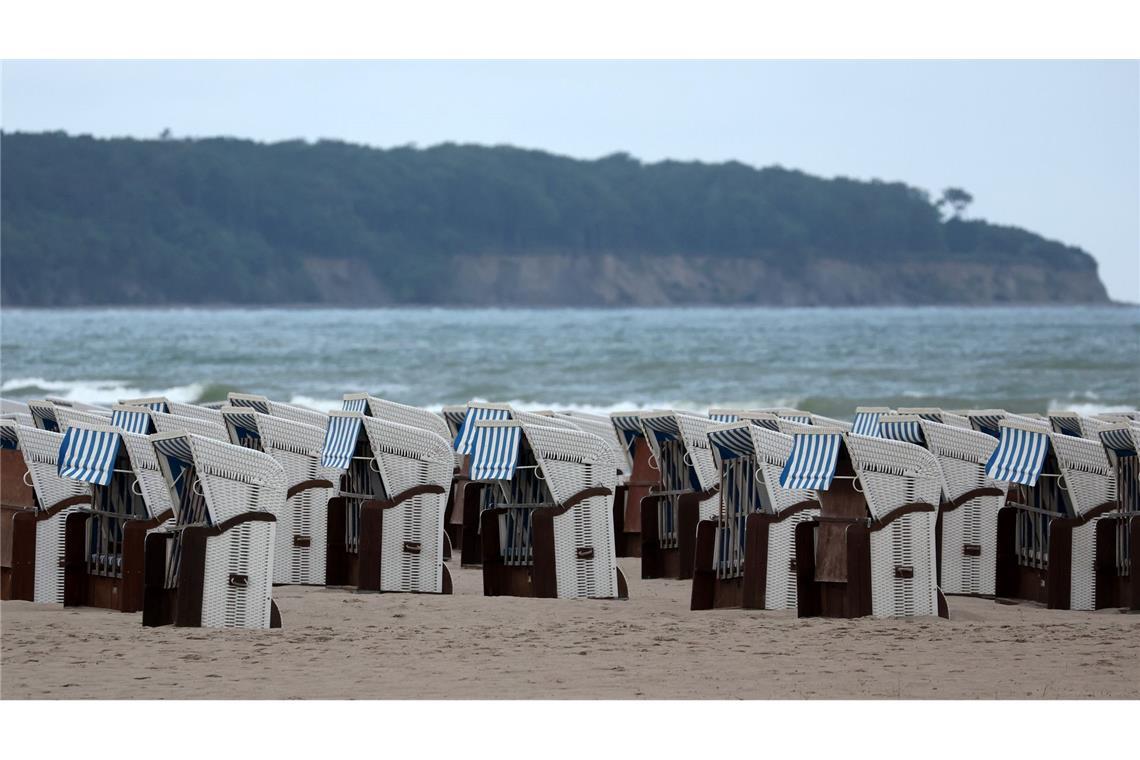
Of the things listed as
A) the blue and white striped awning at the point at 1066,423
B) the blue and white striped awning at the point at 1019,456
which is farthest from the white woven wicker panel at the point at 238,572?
the blue and white striped awning at the point at 1066,423

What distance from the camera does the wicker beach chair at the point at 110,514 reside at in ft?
21.5

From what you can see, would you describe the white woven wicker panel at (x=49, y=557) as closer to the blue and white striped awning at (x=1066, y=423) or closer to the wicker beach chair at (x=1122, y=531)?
the wicker beach chair at (x=1122, y=531)

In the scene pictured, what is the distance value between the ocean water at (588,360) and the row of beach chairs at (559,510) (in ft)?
76.8

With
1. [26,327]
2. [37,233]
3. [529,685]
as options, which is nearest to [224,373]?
[26,327]

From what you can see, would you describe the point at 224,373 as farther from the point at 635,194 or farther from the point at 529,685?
the point at 635,194

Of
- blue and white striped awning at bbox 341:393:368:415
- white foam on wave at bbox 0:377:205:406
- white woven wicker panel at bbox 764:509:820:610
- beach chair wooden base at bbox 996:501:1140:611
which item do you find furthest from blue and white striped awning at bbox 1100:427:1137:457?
white foam on wave at bbox 0:377:205:406

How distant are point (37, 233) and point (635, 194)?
38860 mm

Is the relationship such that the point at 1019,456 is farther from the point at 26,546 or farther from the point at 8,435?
the point at 8,435

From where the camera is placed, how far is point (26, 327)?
68125mm

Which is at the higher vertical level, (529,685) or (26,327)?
(26,327)

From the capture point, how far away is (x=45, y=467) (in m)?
7.15

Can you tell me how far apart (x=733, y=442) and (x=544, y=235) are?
312 ft

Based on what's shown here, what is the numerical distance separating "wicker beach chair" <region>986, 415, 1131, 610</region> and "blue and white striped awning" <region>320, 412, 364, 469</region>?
2.95 m

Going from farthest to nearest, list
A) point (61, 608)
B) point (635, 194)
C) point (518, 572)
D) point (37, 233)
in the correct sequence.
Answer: point (635, 194) < point (37, 233) < point (518, 572) < point (61, 608)
